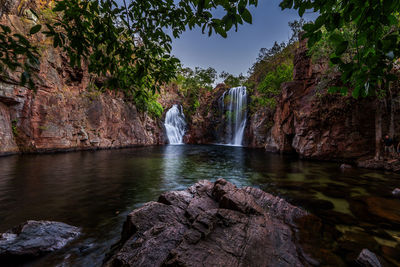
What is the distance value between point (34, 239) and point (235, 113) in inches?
1159

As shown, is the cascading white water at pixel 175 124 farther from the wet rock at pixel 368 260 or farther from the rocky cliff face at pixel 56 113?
the wet rock at pixel 368 260

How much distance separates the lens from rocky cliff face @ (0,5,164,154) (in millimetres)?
11758

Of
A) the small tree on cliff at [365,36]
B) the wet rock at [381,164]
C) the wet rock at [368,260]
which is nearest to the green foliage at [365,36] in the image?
the small tree on cliff at [365,36]

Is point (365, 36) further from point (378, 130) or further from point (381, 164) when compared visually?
point (378, 130)

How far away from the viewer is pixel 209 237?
7.66ft

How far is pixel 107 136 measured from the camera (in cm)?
1900

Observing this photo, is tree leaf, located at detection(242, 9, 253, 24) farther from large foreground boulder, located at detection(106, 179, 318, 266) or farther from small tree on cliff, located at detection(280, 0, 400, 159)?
large foreground boulder, located at detection(106, 179, 318, 266)

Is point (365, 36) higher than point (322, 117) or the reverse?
the reverse

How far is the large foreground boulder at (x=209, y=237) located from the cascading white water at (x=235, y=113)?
25607mm

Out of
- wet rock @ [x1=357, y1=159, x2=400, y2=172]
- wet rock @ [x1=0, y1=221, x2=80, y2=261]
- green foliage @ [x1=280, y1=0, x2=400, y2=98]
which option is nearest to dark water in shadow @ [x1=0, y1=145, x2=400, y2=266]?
wet rock @ [x1=0, y1=221, x2=80, y2=261]

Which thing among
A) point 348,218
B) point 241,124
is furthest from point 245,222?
point 241,124

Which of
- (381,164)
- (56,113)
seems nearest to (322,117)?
(381,164)

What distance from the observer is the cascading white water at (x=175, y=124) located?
3192 centimetres

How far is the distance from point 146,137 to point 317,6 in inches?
1018
